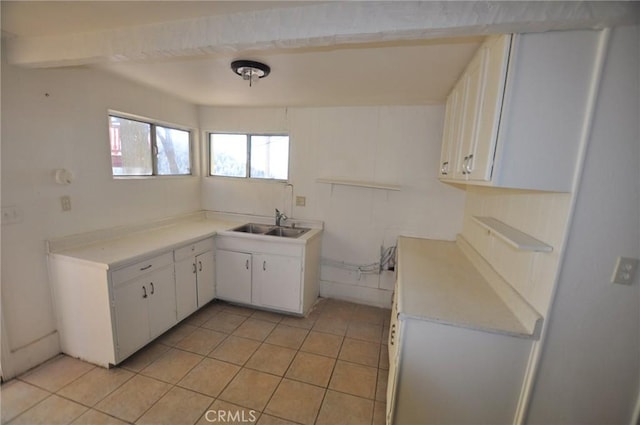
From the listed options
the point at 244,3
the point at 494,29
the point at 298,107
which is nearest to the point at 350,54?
the point at 244,3

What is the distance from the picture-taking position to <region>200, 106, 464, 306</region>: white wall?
2.93 meters

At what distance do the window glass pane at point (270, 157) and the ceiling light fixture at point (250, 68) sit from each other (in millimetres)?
1337

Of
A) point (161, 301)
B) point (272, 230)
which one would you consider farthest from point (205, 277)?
point (272, 230)

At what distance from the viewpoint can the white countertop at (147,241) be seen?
6.69ft

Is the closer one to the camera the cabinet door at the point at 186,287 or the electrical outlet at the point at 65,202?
the electrical outlet at the point at 65,202

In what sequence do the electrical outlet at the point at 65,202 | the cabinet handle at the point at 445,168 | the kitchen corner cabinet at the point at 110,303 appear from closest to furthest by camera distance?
the kitchen corner cabinet at the point at 110,303
the electrical outlet at the point at 65,202
the cabinet handle at the point at 445,168

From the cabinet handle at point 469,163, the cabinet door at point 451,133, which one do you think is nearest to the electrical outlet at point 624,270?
the cabinet handle at point 469,163

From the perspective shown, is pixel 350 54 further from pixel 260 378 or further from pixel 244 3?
pixel 260 378

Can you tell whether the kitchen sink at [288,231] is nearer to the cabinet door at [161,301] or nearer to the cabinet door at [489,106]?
the cabinet door at [161,301]

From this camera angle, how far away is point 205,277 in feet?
9.58

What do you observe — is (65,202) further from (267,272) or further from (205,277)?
(267,272)

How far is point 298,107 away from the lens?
10.5ft

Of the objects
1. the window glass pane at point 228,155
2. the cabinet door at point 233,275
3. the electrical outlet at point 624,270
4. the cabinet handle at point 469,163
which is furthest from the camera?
the window glass pane at point 228,155

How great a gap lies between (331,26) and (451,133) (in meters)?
1.45
